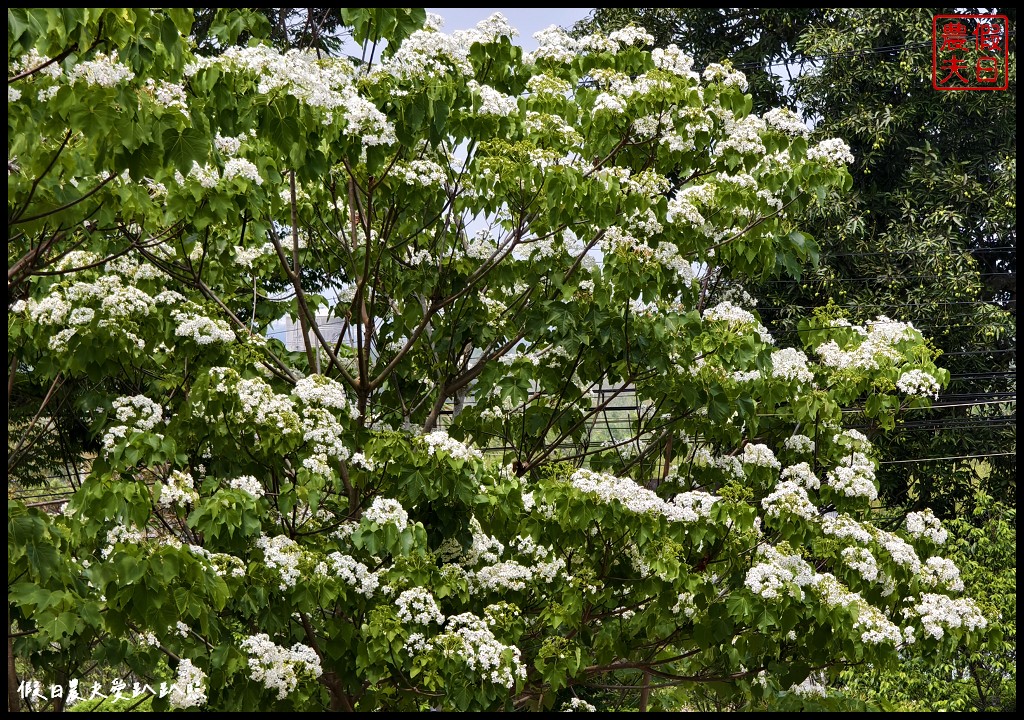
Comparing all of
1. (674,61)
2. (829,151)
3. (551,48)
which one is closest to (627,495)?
(829,151)

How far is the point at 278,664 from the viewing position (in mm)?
5133

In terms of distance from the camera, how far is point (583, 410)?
23.1ft

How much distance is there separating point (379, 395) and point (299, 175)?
2876mm

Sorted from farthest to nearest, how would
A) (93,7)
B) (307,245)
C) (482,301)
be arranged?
1. (307,245)
2. (482,301)
3. (93,7)

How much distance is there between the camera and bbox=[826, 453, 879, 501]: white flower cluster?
248 inches

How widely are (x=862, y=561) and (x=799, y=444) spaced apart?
1.37 m

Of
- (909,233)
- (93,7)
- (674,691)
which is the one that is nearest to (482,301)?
(93,7)

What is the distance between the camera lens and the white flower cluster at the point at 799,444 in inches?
274

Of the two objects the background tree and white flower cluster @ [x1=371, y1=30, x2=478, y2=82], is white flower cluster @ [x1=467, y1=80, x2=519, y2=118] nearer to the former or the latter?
white flower cluster @ [x1=371, y1=30, x2=478, y2=82]

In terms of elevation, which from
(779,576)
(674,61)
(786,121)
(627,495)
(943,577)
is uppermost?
(674,61)

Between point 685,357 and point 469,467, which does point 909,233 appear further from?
point 469,467

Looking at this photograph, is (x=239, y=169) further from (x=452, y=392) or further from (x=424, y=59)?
(x=452, y=392)

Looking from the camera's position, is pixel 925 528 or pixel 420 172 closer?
pixel 420 172

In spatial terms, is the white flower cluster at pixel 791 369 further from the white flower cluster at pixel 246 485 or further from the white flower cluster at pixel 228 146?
the white flower cluster at pixel 228 146
